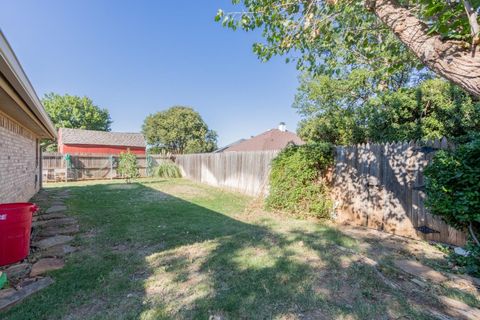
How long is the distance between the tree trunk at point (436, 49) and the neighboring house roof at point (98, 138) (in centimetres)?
2501

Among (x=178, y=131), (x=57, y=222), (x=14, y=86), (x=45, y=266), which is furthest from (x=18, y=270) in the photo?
(x=178, y=131)

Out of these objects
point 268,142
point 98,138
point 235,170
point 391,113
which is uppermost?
point 98,138

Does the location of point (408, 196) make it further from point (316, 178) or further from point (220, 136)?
point (220, 136)

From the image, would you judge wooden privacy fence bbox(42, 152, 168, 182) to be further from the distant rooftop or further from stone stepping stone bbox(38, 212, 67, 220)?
stone stepping stone bbox(38, 212, 67, 220)

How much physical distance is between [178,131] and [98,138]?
8.74 m

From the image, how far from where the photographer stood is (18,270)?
8.76ft

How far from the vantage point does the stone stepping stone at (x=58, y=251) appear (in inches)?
123

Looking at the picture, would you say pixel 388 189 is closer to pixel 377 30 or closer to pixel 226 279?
pixel 377 30

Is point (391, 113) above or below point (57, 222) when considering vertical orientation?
above

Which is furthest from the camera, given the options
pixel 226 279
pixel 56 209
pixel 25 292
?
pixel 56 209

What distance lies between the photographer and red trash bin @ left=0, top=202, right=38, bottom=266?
272 cm

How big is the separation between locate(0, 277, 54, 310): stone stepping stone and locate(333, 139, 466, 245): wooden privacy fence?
5.14 m

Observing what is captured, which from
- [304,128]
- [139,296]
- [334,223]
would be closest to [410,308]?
[139,296]

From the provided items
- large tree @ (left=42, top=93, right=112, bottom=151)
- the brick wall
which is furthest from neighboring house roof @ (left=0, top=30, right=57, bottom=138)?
large tree @ (left=42, top=93, right=112, bottom=151)
